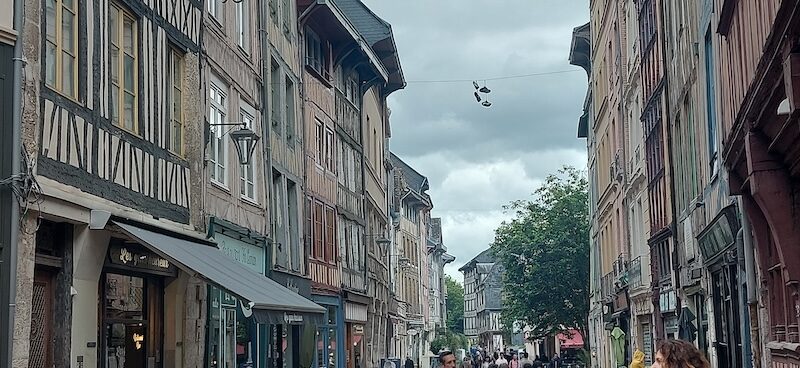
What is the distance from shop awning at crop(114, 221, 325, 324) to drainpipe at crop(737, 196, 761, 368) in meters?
5.07

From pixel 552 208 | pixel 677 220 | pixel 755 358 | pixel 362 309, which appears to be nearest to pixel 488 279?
pixel 552 208

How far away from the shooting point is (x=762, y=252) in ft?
33.8

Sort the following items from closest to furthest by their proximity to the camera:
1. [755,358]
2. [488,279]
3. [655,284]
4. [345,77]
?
[755,358]
[655,284]
[345,77]
[488,279]

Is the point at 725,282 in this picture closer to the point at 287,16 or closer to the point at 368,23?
→ the point at 287,16

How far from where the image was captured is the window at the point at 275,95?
21734 mm

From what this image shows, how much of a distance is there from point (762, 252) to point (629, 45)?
18547 millimetres

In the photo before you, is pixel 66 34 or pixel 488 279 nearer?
pixel 66 34

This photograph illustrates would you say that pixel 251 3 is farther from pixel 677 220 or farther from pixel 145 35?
pixel 677 220

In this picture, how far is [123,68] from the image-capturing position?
43.0 feet

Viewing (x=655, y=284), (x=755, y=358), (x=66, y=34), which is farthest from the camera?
(x=655, y=284)

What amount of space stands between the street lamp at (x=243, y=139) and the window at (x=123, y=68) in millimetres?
2939

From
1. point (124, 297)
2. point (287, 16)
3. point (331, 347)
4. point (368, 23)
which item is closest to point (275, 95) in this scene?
point (287, 16)

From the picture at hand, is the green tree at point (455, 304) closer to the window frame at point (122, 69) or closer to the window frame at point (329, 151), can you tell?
the window frame at point (329, 151)

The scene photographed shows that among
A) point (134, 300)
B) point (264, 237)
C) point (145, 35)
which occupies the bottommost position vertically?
point (134, 300)
